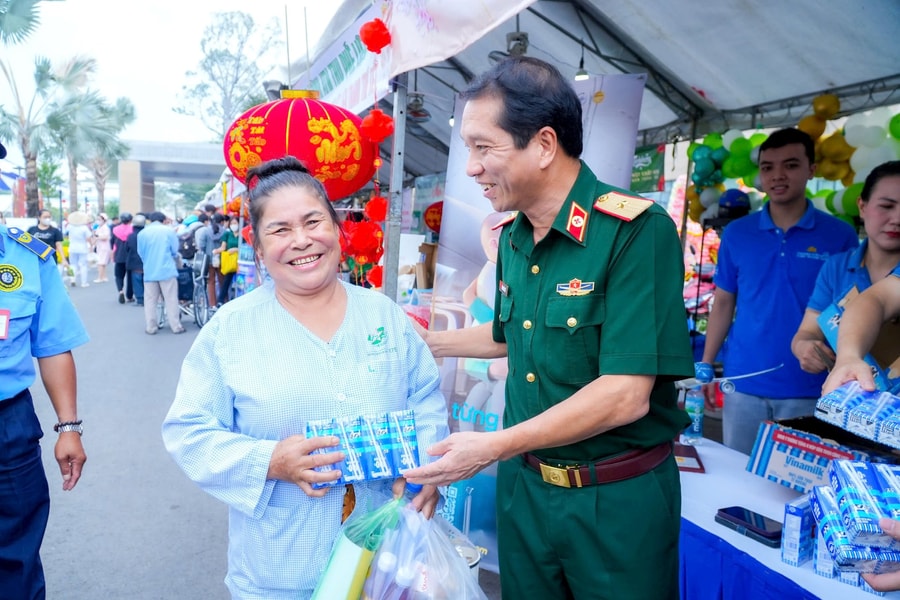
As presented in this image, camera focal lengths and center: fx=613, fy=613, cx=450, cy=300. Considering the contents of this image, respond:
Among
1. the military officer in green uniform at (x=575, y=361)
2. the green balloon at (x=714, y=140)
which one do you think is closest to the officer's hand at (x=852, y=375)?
the military officer in green uniform at (x=575, y=361)

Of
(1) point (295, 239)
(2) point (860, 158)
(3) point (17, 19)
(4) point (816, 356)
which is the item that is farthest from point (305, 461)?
(3) point (17, 19)

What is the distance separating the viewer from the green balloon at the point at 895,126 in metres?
3.89

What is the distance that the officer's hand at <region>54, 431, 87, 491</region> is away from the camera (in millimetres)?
2240

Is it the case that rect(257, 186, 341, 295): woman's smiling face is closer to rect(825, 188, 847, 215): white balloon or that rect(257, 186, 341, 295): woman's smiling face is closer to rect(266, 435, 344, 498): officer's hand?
rect(266, 435, 344, 498): officer's hand

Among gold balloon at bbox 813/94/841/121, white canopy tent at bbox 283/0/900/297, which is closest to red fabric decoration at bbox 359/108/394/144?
white canopy tent at bbox 283/0/900/297

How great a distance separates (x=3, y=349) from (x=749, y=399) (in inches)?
131

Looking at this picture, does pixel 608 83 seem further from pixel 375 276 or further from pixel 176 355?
pixel 176 355

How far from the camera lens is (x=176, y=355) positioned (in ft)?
27.0

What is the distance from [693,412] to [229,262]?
9.37m

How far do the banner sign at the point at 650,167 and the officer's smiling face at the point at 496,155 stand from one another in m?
4.53

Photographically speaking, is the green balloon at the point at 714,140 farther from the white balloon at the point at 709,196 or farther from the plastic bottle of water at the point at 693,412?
the plastic bottle of water at the point at 693,412

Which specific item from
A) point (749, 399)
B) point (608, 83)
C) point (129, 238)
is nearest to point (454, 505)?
point (749, 399)

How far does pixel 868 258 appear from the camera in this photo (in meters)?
2.41

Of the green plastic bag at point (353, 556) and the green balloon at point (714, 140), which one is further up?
the green balloon at point (714, 140)
